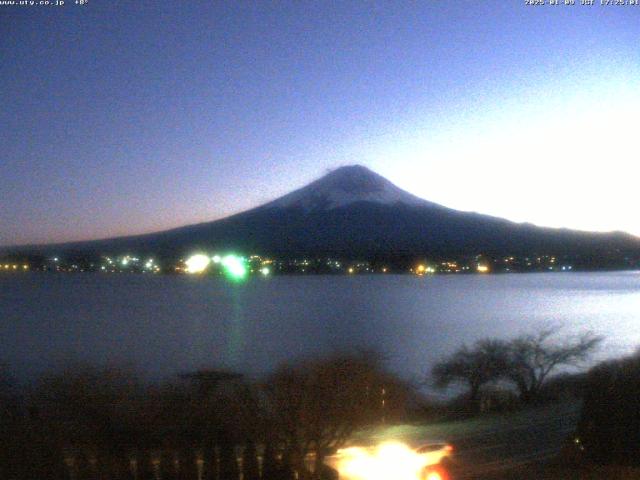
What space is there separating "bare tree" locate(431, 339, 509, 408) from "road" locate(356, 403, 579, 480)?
277 centimetres

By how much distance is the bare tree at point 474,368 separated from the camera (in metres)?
19.8

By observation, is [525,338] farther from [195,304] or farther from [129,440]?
[195,304]

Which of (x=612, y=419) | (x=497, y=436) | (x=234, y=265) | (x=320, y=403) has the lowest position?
(x=497, y=436)

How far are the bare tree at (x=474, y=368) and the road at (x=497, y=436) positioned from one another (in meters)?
2.77

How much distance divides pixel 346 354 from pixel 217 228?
64035 millimetres

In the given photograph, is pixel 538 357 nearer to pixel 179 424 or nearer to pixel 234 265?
pixel 179 424

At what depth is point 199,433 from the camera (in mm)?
5652

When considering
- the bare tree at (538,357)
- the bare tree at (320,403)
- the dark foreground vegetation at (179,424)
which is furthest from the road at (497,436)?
the bare tree at (538,357)

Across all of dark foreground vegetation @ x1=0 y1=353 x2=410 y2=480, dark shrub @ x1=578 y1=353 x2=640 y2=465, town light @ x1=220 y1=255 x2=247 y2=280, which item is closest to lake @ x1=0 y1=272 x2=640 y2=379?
dark foreground vegetation @ x1=0 y1=353 x2=410 y2=480

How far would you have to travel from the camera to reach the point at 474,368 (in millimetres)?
19906

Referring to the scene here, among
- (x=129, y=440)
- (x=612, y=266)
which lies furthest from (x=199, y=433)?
(x=612, y=266)

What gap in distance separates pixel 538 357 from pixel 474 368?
2016mm

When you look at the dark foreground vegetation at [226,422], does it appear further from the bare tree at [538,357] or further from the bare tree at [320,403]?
the bare tree at [538,357]

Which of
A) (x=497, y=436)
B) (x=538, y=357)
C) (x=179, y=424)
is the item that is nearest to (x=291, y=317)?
(x=538, y=357)
